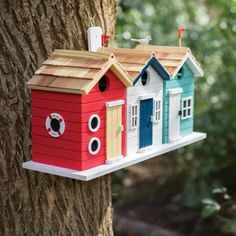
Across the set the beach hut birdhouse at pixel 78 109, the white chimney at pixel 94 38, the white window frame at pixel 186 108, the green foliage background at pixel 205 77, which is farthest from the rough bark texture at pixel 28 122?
the green foliage background at pixel 205 77

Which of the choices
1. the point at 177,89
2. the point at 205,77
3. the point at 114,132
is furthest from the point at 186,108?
the point at 205,77

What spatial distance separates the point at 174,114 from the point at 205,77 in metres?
2.12

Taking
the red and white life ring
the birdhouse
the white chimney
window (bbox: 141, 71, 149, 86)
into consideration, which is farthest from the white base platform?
the white chimney

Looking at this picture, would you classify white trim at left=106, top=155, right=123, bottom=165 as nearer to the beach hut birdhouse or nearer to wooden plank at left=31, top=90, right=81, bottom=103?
the beach hut birdhouse

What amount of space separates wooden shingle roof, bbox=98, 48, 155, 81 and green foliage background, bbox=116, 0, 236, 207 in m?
1.88

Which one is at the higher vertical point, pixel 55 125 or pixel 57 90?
pixel 57 90

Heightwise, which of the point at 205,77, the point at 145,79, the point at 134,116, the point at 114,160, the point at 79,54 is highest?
the point at 79,54

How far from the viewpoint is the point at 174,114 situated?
2207 mm

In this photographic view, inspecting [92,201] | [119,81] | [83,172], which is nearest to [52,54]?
[119,81]

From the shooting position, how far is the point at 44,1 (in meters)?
1.97

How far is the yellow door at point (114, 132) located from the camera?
187 cm

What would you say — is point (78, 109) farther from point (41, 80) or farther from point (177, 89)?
point (177, 89)

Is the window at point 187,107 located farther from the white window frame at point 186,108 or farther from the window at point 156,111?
the window at point 156,111

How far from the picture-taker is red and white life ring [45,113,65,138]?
1793 mm
